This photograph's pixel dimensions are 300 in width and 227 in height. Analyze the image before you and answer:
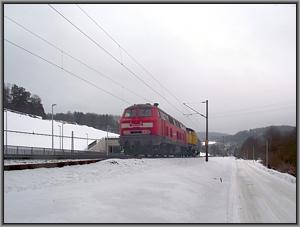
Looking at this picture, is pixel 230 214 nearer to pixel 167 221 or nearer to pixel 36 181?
pixel 167 221

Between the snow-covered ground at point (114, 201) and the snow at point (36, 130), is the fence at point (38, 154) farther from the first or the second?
the snow-covered ground at point (114, 201)

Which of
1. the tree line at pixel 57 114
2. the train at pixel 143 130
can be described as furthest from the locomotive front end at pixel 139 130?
the tree line at pixel 57 114

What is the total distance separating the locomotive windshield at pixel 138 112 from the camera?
1225 inches

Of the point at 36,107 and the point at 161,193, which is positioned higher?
the point at 36,107

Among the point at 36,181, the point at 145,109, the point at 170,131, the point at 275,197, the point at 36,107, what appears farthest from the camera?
the point at 170,131

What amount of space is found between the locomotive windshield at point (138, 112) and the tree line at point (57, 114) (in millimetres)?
929

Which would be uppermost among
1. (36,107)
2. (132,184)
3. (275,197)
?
(36,107)

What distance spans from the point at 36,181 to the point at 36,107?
12.0 metres

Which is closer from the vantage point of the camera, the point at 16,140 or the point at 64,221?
the point at 64,221

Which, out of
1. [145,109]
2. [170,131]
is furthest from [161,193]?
[170,131]

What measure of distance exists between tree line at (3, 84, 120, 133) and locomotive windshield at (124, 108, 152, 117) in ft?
3.05

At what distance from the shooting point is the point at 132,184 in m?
15.4

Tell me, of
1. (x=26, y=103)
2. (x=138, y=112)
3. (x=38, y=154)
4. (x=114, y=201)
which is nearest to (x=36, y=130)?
(x=38, y=154)

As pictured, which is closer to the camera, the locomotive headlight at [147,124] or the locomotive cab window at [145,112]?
the locomotive headlight at [147,124]
